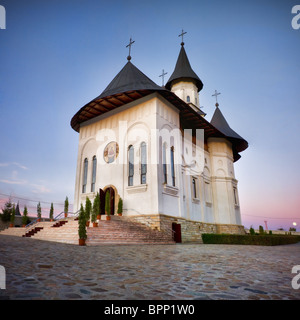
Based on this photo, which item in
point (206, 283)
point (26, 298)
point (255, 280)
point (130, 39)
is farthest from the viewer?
point (130, 39)

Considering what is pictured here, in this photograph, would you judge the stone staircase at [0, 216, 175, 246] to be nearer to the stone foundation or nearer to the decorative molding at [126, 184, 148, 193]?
the stone foundation

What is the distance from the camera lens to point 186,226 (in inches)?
673

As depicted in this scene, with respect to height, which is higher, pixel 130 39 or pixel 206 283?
pixel 130 39

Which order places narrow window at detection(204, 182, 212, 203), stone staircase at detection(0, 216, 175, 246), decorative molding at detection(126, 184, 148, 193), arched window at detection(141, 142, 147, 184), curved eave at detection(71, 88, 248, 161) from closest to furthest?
stone staircase at detection(0, 216, 175, 246), decorative molding at detection(126, 184, 148, 193), arched window at detection(141, 142, 147, 184), curved eave at detection(71, 88, 248, 161), narrow window at detection(204, 182, 212, 203)

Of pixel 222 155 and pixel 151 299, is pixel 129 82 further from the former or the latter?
pixel 151 299

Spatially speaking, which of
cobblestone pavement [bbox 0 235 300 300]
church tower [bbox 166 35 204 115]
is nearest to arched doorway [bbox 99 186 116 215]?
cobblestone pavement [bbox 0 235 300 300]

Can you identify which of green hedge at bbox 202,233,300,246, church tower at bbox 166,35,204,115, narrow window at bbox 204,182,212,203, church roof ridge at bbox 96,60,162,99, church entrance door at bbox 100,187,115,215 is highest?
church tower at bbox 166,35,204,115

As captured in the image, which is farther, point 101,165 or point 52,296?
point 101,165

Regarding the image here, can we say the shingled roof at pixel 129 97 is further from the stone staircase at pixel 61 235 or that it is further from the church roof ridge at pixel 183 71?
the church roof ridge at pixel 183 71

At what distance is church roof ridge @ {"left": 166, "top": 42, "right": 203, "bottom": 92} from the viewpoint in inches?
1119

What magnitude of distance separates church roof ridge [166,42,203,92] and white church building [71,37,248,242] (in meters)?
9.00

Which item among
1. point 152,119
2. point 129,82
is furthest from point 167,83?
point 152,119

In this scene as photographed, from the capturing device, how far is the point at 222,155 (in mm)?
24312

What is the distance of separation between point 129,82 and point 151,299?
54.4ft
